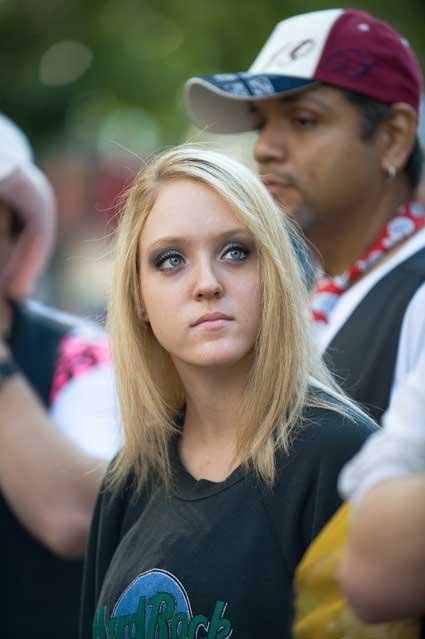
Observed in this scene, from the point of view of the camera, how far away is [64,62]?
1162 centimetres

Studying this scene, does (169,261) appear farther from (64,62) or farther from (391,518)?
(64,62)

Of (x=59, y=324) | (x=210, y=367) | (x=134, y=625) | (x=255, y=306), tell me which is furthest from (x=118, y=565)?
(x=59, y=324)

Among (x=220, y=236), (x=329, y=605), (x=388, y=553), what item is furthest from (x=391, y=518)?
(x=220, y=236)

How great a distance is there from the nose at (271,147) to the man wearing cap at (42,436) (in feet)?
2.28

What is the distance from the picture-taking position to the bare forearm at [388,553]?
1230 millimetres

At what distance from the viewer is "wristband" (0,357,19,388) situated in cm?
280

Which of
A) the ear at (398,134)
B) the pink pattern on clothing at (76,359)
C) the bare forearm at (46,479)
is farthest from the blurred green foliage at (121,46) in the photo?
the bare forearm at (46,479)

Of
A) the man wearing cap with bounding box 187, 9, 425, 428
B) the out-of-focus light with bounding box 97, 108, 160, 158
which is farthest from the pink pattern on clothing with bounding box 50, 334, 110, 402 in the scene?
the out-of-focus light with bounding box 97, 108, 160, 158

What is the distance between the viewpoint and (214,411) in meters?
2.12

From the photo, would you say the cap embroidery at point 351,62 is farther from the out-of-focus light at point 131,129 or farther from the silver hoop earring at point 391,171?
the out-of-focus light at point 131,129

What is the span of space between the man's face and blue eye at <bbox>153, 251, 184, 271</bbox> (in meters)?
0.98

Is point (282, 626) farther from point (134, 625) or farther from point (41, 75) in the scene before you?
point (41, 75)

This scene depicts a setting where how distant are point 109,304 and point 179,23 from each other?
9300 millimetres

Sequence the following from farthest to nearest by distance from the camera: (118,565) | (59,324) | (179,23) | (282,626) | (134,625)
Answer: (179,23) → (59,324) → (118,565) → (134,625) → (282,626)
